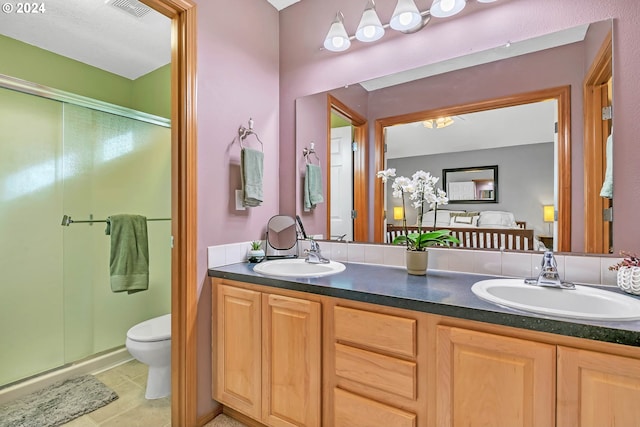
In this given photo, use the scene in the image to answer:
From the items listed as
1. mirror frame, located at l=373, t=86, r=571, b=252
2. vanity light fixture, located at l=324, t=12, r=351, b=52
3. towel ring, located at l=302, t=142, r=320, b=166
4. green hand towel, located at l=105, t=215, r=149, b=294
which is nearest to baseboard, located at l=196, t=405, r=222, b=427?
green hand towel, located at l=105, t=215, r=149, b=294

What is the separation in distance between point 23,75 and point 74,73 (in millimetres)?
345

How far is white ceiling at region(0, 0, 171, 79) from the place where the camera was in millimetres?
1937

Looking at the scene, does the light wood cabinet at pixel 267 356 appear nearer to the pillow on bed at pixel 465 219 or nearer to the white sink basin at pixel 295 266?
the white sink basin at pixel 295 266

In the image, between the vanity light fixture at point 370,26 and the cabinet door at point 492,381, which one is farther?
the vanity light fixture at point 370,26

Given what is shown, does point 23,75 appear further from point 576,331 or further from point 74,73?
point 576,331

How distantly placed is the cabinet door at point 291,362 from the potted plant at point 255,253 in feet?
1.38

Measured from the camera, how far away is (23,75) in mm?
2219

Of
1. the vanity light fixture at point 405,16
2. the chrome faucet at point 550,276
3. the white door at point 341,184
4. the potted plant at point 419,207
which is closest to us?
the chrome faucet at point 550,276

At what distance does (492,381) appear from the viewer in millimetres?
921

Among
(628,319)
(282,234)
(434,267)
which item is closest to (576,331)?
(628,319)

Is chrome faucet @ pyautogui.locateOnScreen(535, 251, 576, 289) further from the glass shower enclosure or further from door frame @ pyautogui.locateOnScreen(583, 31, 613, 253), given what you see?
the glass shower enclosure

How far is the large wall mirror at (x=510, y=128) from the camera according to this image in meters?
1.29

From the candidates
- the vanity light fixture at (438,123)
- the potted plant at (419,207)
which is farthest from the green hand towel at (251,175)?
the vanity light fixture at (438,123)

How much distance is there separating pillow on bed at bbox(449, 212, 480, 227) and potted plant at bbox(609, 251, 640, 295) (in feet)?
1.76
